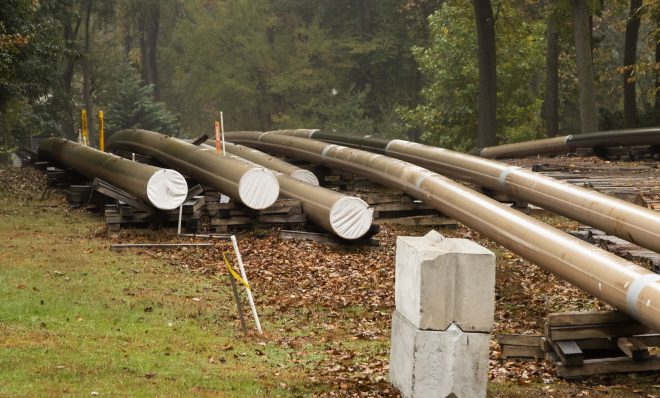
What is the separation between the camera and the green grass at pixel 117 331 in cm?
977

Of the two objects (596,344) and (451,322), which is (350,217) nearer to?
(596,344)

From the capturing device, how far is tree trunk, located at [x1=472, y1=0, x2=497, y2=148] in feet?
106

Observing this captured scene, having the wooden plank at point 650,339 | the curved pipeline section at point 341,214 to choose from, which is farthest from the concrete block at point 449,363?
the curved pipeline section at point 341,214

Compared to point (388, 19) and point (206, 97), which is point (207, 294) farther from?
point (206, 97)

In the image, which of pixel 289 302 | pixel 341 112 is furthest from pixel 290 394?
pixel 341 112

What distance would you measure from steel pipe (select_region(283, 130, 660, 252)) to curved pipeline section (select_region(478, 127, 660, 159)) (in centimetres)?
498

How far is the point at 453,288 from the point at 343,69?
5809cm

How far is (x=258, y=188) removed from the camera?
782 inches

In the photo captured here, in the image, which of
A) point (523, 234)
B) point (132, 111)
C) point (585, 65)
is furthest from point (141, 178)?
point (132, 111)

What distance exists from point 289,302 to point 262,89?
53193 millimetres

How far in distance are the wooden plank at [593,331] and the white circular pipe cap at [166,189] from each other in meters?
10.5

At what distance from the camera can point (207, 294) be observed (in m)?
15.1

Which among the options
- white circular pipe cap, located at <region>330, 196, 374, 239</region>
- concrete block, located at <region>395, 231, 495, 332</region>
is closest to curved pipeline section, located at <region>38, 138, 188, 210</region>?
white circular pipe cap, located at <region>330, 196, 374, 239</region>

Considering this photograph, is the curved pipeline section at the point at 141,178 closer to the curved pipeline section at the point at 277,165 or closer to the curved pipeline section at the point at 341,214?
the curved pipeline section at the point at 341,214
